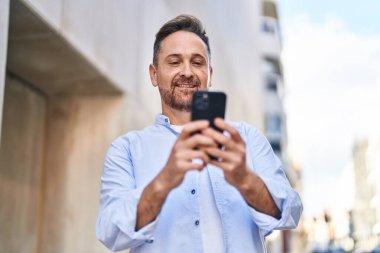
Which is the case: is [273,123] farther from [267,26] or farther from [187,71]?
[187,71]

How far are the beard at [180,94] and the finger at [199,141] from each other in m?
0.57

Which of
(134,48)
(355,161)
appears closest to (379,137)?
(355,161)

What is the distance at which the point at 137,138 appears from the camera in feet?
7.61

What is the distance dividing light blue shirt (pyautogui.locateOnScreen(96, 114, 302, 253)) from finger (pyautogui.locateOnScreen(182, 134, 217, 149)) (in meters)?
0.31

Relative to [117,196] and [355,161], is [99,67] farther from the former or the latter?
[355,161]

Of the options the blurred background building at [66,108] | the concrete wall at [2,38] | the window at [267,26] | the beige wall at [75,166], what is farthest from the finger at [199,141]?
the window at [267,26]

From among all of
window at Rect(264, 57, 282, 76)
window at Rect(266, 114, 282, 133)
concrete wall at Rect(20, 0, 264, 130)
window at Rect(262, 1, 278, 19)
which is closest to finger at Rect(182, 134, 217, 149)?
concrete wall at Rect(20, 0, 264, 130)

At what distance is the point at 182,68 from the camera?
2262 mm

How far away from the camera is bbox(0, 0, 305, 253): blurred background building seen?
492cm

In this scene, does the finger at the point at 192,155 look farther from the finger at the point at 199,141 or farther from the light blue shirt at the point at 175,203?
the light blue shirt at the point at 175,203

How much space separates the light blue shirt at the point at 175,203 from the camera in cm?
192

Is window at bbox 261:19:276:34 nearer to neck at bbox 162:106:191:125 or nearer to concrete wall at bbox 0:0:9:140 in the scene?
concrete wall at bbox 0:0:9:140

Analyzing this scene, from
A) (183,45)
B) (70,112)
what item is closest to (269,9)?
(70,112)

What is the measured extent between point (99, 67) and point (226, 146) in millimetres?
3924
